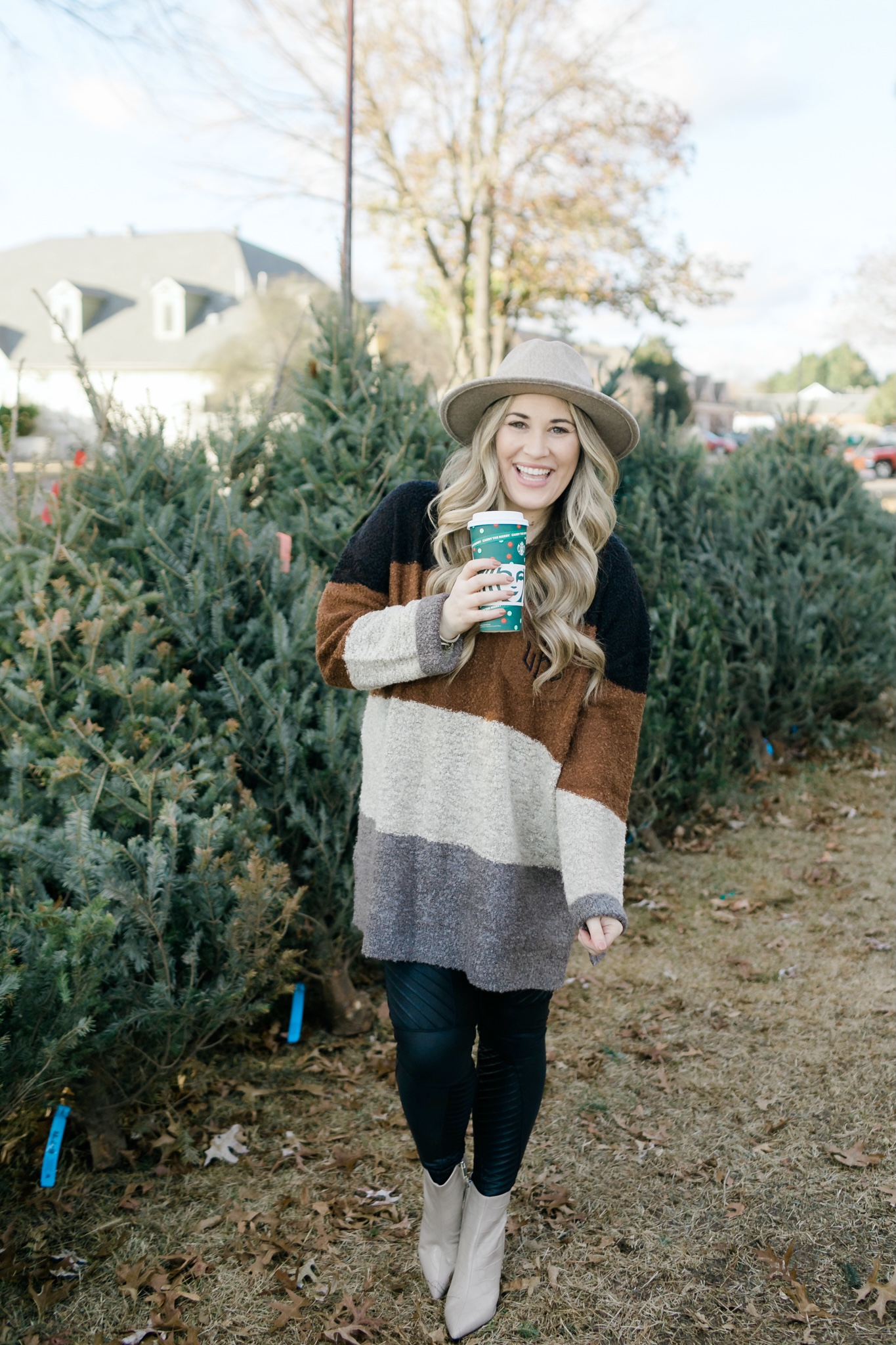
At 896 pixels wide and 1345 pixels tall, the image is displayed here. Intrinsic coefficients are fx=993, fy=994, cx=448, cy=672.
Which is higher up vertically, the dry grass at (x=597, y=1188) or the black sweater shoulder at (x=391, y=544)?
the black sweater shoulder at (x=391, y=544)

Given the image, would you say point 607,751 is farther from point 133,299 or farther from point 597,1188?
point 133,299

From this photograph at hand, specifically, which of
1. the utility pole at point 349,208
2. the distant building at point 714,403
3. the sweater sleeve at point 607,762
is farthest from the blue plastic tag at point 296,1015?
the distant building at point 714,403

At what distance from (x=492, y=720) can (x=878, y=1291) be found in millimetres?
1772

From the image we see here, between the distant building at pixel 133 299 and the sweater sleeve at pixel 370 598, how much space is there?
113ft

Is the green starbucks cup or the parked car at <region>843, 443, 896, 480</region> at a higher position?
the parked car at <region>843, 443, 896, 480</region>

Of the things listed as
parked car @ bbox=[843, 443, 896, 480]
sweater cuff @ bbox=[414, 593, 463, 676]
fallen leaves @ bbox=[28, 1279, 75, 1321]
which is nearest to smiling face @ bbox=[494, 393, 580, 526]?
sweater cuff @ bbox=[414, 593, 463, 676]

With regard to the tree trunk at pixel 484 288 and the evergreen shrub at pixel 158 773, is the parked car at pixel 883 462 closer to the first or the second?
the tree trunk at pixel 484 288

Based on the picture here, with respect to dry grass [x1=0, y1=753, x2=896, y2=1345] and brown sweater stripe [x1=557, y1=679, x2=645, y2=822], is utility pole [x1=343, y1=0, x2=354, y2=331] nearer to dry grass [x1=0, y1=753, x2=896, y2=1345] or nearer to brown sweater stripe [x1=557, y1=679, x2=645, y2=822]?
brown sweater stripe [x1=557, y1=679, x2=645, y2=822]

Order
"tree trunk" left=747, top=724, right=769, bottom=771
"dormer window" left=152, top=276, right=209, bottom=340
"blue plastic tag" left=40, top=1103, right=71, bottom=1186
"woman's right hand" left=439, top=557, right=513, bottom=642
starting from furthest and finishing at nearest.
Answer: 1. "dormer window" left=152, top=276, right=209, bottom=340
2. "tree trunk" left=747, top=724, right=769, bottom=771
3. "blue plastic tag" left=40, top=1103, right=71, bottom=1186
4. "woman's right hand" left=439, top=557, right=513, bottom=642

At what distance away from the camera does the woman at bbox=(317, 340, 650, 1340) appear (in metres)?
2.14

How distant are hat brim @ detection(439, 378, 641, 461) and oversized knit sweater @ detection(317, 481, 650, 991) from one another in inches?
8.6

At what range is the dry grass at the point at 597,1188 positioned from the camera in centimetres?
245

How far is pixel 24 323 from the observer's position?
39.7m

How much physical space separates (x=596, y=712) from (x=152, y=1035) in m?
1.65
